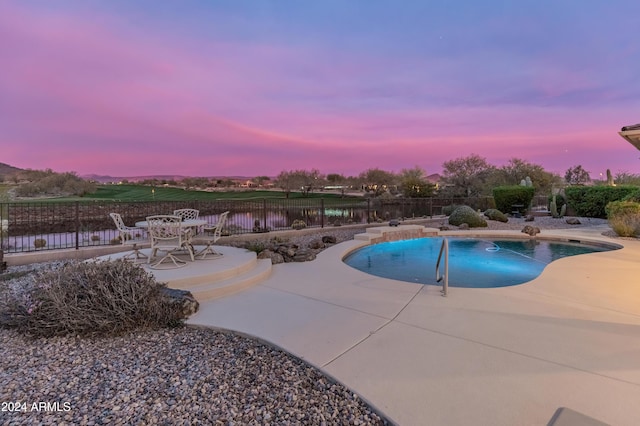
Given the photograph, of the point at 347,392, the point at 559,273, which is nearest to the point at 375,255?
the point at 559,273

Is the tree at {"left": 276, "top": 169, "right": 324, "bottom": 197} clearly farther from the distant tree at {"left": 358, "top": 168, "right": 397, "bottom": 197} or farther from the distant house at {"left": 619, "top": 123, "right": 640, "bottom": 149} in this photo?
the distant house at {"left": 619, "top": 123, "right": 640, "bottom": 149}

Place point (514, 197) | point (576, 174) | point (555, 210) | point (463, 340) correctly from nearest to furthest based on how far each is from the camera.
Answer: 1. point (463, 340)
2. point (555, 210)
3. point (514, 197)
4. point (576, 174)

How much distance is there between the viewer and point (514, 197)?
16.3 m

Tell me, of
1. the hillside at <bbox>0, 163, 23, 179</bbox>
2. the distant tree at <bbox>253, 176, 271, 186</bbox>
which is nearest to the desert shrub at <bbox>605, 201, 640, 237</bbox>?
the hillside at <bbox>0, 163, 23, 179</bbox>

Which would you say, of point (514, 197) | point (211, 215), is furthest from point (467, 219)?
point (211, 215)

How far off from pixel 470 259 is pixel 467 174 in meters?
21.8

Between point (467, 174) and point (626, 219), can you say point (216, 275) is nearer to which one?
point (626, 219)

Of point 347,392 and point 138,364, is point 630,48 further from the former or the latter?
point 138,364

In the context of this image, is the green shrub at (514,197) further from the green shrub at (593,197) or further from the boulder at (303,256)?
the boulder at (303,256)

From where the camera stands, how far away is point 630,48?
11.6 m

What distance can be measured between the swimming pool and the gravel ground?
399 centimetres

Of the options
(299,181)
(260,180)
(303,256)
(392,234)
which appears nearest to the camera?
(303,256)

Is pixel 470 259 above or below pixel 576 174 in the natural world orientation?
below

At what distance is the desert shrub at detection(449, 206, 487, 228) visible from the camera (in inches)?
496
